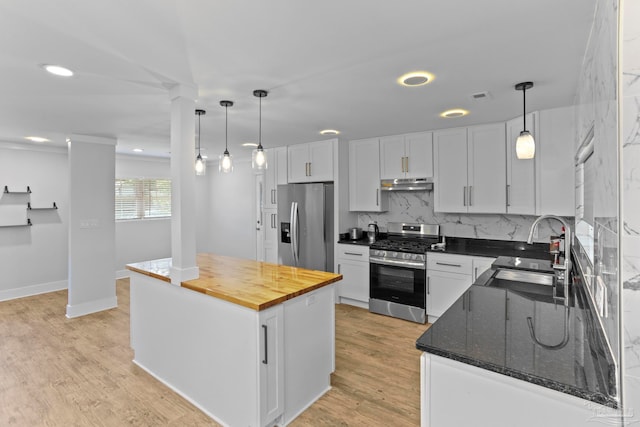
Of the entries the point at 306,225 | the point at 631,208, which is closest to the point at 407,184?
the point at 306,225

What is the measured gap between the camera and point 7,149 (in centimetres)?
495

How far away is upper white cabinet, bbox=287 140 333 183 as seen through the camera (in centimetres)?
470

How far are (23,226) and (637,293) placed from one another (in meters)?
6.85

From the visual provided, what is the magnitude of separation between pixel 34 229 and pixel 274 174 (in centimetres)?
386

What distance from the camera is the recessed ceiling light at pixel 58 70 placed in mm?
2152

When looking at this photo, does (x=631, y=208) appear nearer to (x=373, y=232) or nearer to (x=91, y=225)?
(x=373, y=232)

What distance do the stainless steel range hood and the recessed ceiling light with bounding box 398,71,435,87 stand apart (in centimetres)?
191

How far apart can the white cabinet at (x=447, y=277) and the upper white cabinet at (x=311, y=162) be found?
6.01 ft

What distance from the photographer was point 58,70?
2205mm

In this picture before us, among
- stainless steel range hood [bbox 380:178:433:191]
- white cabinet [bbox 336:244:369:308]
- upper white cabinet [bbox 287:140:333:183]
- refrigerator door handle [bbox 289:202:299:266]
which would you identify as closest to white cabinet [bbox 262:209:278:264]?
refrigerator door handle [bbox 289:202:299:266]

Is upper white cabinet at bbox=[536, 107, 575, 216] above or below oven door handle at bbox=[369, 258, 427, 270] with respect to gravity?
above

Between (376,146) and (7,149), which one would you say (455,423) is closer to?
(376,146)

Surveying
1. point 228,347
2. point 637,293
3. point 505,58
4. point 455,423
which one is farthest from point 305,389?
point 505,58

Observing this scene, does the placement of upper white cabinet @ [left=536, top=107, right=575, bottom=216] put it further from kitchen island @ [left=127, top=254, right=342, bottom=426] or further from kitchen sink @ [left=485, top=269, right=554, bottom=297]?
kitchen island @ [left=127, top=254, right=342, bottom=426]
